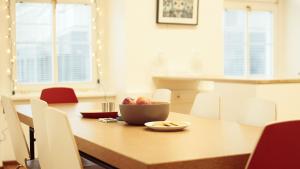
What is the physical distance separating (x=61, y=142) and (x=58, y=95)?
240 centimetres

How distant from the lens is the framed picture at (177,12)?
4.99m

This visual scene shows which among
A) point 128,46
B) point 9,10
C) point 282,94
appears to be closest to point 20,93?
point 9,10

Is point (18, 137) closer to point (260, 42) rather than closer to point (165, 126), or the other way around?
point (165, 126)

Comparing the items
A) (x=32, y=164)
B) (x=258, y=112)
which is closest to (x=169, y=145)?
(x=258, y=112)

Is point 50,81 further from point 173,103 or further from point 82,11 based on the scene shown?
point 173,103

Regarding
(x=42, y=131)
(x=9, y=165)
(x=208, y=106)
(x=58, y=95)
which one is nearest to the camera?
(x=42, y=131)

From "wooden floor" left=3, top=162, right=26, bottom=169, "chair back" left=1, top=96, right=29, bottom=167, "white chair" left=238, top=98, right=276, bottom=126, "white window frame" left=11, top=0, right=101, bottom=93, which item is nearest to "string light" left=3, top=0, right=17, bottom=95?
"white window frame" left=11, top=0, right=101, bottom=93

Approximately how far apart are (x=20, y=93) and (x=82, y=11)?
117 cm

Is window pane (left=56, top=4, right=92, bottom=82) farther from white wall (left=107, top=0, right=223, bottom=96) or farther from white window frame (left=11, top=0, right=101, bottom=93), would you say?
white wall (left=107, top=0, right=223, bottom=96)

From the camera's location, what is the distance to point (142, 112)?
2262 mm

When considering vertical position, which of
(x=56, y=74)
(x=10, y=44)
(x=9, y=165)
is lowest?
(x=9, y=165)

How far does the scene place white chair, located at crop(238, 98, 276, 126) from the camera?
2.48 m

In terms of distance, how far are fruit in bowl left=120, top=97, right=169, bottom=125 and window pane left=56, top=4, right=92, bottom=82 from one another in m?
2.95

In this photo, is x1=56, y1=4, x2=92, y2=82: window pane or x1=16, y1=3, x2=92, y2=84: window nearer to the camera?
x1=16, y1=3, x2=92, y2=84: window
